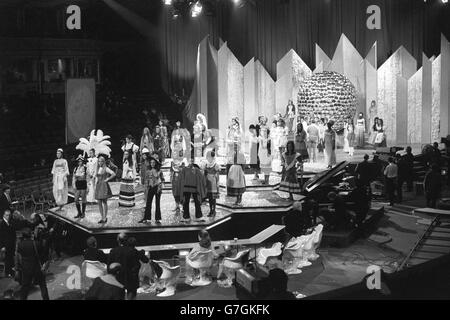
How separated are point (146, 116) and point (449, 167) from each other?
8.05 m

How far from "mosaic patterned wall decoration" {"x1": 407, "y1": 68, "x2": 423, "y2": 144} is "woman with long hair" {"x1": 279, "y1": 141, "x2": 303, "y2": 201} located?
7.91 meters

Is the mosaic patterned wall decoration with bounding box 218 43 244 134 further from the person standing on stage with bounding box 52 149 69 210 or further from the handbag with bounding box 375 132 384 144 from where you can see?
the person standing on stage with bounding box 52 149 69 210

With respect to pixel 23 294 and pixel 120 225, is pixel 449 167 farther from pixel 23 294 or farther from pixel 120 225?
pixel 23 294

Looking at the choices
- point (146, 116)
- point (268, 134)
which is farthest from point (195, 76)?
point (268, 134)

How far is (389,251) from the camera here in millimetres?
12781

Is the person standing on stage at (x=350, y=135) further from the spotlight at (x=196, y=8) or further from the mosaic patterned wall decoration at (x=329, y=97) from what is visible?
the spotlight at (x=196, y=8)

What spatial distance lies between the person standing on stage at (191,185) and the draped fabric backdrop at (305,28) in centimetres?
862

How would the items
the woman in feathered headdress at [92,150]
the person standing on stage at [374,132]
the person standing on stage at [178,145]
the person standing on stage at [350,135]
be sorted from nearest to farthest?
the woman in feathered headdress at [92,150] < the person standing on stage at [178,145] < the person standing on stage at [350,135] < the person standing on stage at [374,132]

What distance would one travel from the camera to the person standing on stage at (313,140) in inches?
688

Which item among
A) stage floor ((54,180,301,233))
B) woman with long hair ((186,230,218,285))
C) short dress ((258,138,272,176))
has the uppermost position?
short dress ((258,138,272,176))

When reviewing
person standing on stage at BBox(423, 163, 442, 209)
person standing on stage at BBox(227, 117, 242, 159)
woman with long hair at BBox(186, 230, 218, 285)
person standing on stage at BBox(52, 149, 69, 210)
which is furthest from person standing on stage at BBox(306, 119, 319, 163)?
woman with long hair at BBox(186, 230, 218, 285)

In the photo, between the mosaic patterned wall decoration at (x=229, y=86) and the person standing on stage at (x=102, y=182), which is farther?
the mosaic patterned wall decoration at (x=229, y=86)

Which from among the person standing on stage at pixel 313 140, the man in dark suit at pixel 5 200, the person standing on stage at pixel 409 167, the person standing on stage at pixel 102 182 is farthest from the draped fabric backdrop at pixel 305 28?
the man in dark suit at pixel 5 200

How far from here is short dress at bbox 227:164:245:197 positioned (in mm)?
13576
